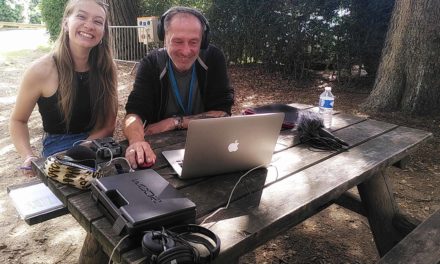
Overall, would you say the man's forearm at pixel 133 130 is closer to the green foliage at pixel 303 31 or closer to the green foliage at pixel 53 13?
the green foliage at pixel 303 31

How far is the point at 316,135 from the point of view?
7.25 feet

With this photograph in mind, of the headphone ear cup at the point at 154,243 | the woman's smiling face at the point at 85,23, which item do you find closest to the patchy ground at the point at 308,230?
the woman's smiling face at the point at 85,23

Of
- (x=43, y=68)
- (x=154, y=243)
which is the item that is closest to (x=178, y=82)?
(x=43, y=68)

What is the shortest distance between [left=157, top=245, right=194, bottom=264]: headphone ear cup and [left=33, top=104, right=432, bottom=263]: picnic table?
12 cm

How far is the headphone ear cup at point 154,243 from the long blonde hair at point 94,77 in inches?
70.0

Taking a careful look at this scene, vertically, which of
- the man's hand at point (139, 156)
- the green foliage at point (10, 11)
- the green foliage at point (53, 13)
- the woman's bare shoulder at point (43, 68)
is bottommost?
the man's hand at point (139, 156)

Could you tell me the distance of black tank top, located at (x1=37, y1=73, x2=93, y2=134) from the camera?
8.39ft

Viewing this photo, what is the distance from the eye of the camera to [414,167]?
414cm

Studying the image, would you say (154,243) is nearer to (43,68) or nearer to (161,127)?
(161,127)

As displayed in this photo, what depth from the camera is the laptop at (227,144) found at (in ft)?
4.80

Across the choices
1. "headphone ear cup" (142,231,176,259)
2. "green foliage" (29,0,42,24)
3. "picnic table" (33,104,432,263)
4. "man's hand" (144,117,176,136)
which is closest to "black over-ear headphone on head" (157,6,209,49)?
"man's hand" (144,117,176,136)

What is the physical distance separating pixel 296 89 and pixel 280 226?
658 centimetres

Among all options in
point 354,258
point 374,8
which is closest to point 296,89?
point 374,8

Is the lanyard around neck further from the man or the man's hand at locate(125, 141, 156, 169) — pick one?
the man's hand at locate(125, 141, 156, 169)
